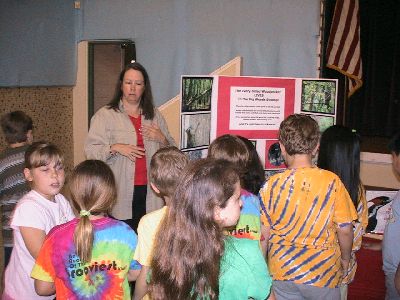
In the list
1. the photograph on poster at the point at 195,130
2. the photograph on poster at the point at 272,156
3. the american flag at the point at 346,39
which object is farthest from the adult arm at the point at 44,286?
the american flag at the point at 346,39

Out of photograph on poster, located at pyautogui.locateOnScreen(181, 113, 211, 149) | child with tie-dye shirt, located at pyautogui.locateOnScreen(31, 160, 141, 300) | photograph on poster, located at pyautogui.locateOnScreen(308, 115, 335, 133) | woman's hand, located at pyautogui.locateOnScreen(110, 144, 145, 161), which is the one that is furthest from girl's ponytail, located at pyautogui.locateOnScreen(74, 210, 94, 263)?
A: photograph on poster, located at pyautogui.locateOnScreen(308, 115, 335, 133)

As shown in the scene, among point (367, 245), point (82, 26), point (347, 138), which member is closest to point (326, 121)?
point (367, 245)

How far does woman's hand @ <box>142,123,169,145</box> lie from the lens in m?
3.21

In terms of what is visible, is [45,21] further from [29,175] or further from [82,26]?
[29,175]

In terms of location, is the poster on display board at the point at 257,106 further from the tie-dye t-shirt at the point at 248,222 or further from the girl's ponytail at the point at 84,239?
the girl's ponytail at the point at 84,239

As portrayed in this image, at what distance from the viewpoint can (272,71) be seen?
469cm

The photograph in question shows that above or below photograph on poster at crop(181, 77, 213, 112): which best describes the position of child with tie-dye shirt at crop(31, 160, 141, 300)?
below

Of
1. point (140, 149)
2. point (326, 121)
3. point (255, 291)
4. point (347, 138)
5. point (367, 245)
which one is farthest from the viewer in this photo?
point (326, 121)

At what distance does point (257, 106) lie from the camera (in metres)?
3.88

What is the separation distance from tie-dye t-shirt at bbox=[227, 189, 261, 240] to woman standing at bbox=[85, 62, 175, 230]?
115 cm

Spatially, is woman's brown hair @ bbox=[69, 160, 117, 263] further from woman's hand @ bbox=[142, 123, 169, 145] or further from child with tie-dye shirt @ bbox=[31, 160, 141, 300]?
woman's hand @ bbox=[142, 123, 169, 145]

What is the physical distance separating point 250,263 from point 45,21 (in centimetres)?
426

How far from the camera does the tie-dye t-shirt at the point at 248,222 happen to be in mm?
2129

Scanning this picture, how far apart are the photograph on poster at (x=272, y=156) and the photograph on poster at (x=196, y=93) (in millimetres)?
625
